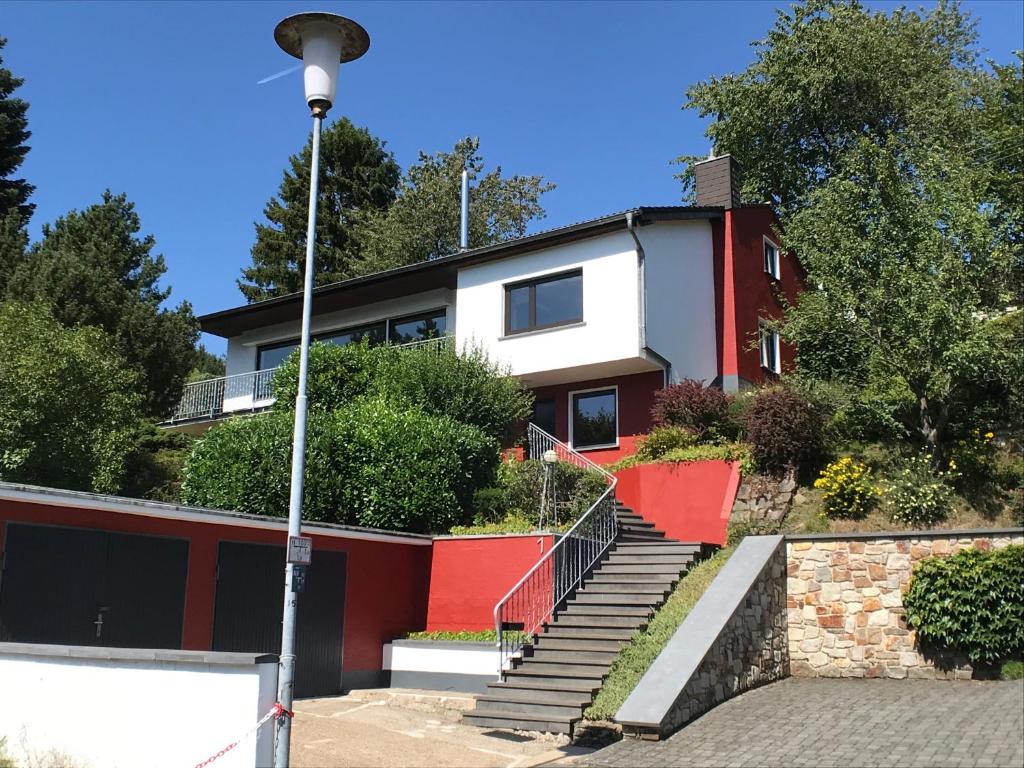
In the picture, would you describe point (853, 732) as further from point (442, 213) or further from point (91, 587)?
point (442, 213)

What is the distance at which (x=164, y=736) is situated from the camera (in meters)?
8.12

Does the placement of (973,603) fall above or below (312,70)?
below

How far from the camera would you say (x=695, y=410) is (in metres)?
18.6

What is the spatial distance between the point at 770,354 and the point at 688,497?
328 inches

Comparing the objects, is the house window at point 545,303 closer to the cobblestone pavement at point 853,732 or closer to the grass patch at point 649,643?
the grass patch at point 649,643

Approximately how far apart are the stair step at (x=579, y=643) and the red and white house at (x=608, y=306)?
8.18 m

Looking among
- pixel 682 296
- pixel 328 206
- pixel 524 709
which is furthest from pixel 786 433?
pixel 328 206

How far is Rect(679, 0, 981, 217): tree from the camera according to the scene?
3072 centimetres

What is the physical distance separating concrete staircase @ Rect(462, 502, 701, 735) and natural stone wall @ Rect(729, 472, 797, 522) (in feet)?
7.84

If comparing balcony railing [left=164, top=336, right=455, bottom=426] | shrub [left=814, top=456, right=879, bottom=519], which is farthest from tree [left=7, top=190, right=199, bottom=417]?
shrub [left=814, top=456, right=879, bottom=519]

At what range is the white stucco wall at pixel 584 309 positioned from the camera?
773 inches

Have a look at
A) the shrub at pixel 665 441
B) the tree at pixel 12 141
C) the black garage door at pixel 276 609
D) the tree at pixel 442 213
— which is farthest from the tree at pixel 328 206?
the black garage door at pixel 276 609

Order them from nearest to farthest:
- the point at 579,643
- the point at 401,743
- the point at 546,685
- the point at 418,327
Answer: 1. the point at 401,743
2. the point at 546,685
3. the point at 579,643
4. the point at 418,327

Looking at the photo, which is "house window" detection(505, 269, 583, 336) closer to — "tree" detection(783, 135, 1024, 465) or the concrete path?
"tree" detection(783, 135, 1024, 465)
